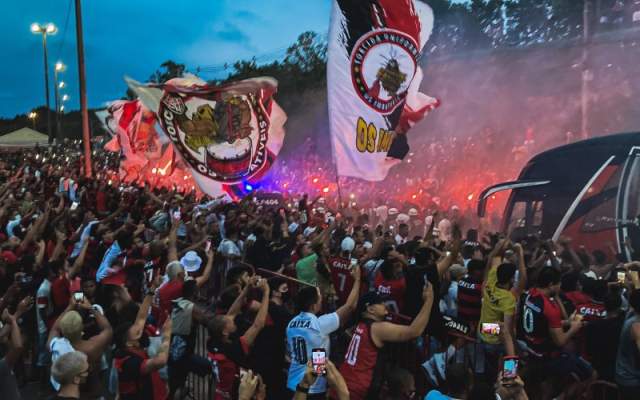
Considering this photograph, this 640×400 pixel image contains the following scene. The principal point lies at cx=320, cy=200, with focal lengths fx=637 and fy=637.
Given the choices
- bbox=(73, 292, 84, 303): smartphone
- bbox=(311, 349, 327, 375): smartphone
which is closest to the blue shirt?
bbox=(73, 292, 84, 303): smartphone

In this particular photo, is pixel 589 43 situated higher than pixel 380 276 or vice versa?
pixel 589 43

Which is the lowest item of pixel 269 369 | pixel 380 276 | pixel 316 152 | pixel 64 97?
pixel 269 369

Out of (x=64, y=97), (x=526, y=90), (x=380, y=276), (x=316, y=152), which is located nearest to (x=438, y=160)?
(x=526, y=90)

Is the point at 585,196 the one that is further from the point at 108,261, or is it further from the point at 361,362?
the point at 361,362

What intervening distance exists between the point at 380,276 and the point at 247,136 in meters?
8.26

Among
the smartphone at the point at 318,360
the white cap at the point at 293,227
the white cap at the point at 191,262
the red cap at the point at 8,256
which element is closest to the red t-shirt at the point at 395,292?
the white cap at the point at 191,262

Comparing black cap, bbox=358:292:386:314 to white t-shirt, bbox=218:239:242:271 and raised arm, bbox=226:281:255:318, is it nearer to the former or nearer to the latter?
raised arm, bbox=226:281:255:318

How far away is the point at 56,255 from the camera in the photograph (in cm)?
784

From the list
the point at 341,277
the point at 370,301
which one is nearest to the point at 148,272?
the point at 341,277

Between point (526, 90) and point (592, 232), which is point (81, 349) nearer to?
point (592, 232)

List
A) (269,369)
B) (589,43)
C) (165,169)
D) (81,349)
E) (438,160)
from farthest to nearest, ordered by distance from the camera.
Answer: (438,160)
(165,169)
(589,43)
(269,369)
(81,349)

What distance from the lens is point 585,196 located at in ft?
42.4

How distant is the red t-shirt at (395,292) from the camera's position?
663 cm

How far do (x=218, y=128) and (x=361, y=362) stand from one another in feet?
33.6
